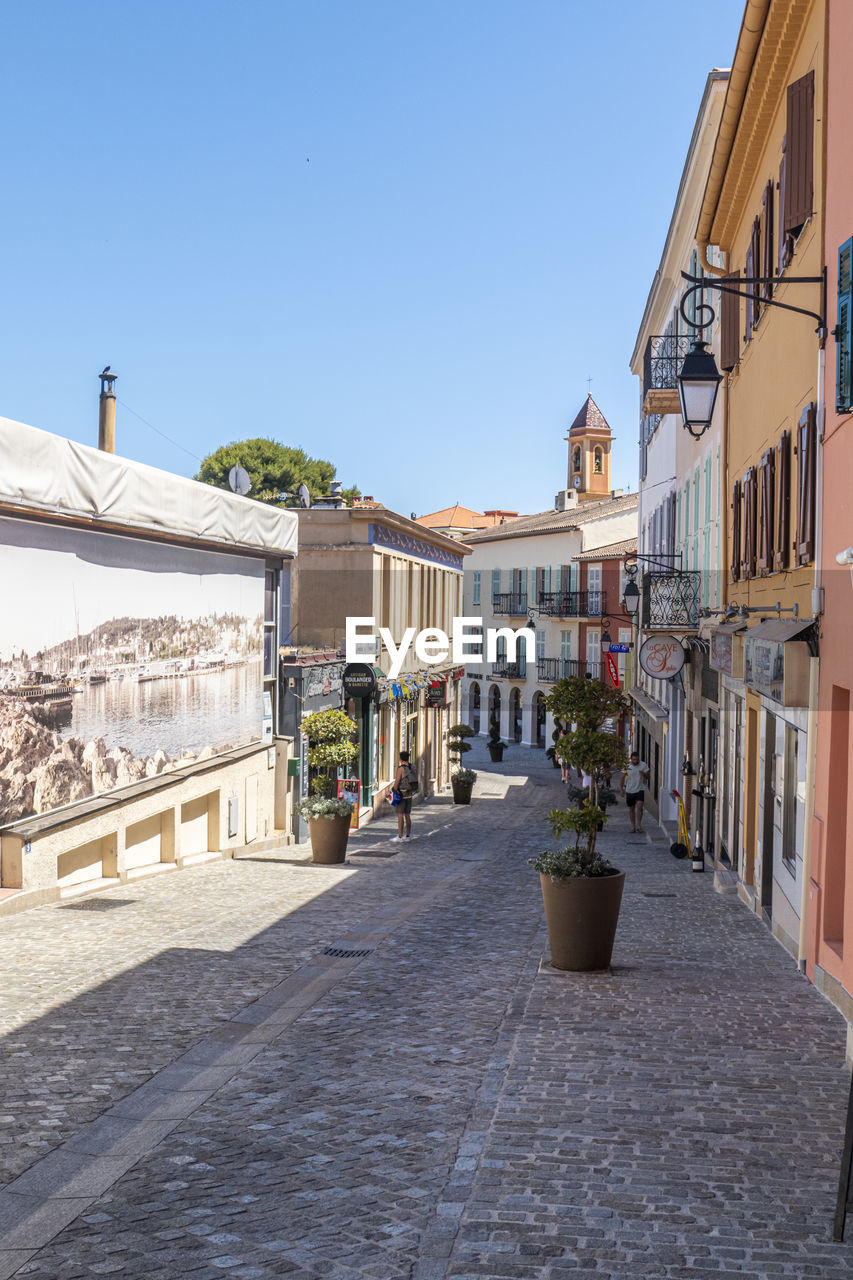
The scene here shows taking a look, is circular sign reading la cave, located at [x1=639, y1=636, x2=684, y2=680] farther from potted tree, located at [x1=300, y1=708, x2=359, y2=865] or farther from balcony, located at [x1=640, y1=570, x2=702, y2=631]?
potted tree, located at [x1=300, y1=708, x2=359, y2=865]

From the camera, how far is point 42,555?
12.6 metres

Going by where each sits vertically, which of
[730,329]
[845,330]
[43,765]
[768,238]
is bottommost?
[43,765]

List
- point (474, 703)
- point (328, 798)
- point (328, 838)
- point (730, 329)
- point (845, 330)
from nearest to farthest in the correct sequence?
point (845, 330)
point (730, 329)
point (328, 838)
point (328, 798)
point (474, 703)

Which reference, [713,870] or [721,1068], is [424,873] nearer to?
[713,870]

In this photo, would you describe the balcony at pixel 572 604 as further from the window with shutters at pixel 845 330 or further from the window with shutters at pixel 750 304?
the window with shutters at pixel 845 330

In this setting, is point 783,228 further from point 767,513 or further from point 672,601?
point 672,601

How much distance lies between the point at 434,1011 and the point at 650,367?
50.1 ft

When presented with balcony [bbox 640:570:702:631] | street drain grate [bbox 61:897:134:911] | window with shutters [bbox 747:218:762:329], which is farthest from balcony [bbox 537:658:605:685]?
street drain grate [bbox 61:897:134:911]

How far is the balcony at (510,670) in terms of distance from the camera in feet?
207

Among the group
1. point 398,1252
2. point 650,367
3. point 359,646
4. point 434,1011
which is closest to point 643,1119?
point 398,1252


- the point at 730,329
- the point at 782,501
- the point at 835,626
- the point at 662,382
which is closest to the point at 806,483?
the point at 782,501

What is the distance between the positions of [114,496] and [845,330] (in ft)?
29.2

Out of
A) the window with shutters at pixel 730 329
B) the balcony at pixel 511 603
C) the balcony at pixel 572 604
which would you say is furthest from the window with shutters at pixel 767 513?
the balcony at pixel 511 603

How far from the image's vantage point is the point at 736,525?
49.9 ft
